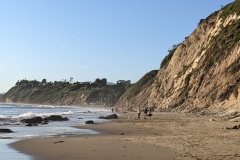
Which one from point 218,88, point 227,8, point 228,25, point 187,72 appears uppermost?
point 227,8

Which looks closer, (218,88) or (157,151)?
(157,151)

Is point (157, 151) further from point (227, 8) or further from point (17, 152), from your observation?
point (227, 8)

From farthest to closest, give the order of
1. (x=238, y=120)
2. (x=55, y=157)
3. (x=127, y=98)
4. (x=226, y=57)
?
1. (x=127, y=98)
2. (x=226, y=57)
3. (x=238, y=120)
4. (x=55, y=157)

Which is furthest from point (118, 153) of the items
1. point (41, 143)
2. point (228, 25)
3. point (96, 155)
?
point (228, 25)

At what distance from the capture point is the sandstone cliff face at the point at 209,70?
152ft

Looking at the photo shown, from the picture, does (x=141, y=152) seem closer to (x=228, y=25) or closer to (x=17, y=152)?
(x=17, y=152)

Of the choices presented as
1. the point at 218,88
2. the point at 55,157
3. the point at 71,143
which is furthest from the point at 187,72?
the point at 55,157

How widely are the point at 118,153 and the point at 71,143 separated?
14.7ft

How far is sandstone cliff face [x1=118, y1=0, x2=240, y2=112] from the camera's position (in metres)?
46.4

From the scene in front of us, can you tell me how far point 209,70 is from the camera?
56.0 m

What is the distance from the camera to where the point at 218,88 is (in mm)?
48156

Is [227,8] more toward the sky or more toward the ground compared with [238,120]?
more toward the sky

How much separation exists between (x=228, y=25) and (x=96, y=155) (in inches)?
2041

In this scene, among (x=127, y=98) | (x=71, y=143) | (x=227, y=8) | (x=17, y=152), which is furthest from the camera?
(x=127, y=98)
